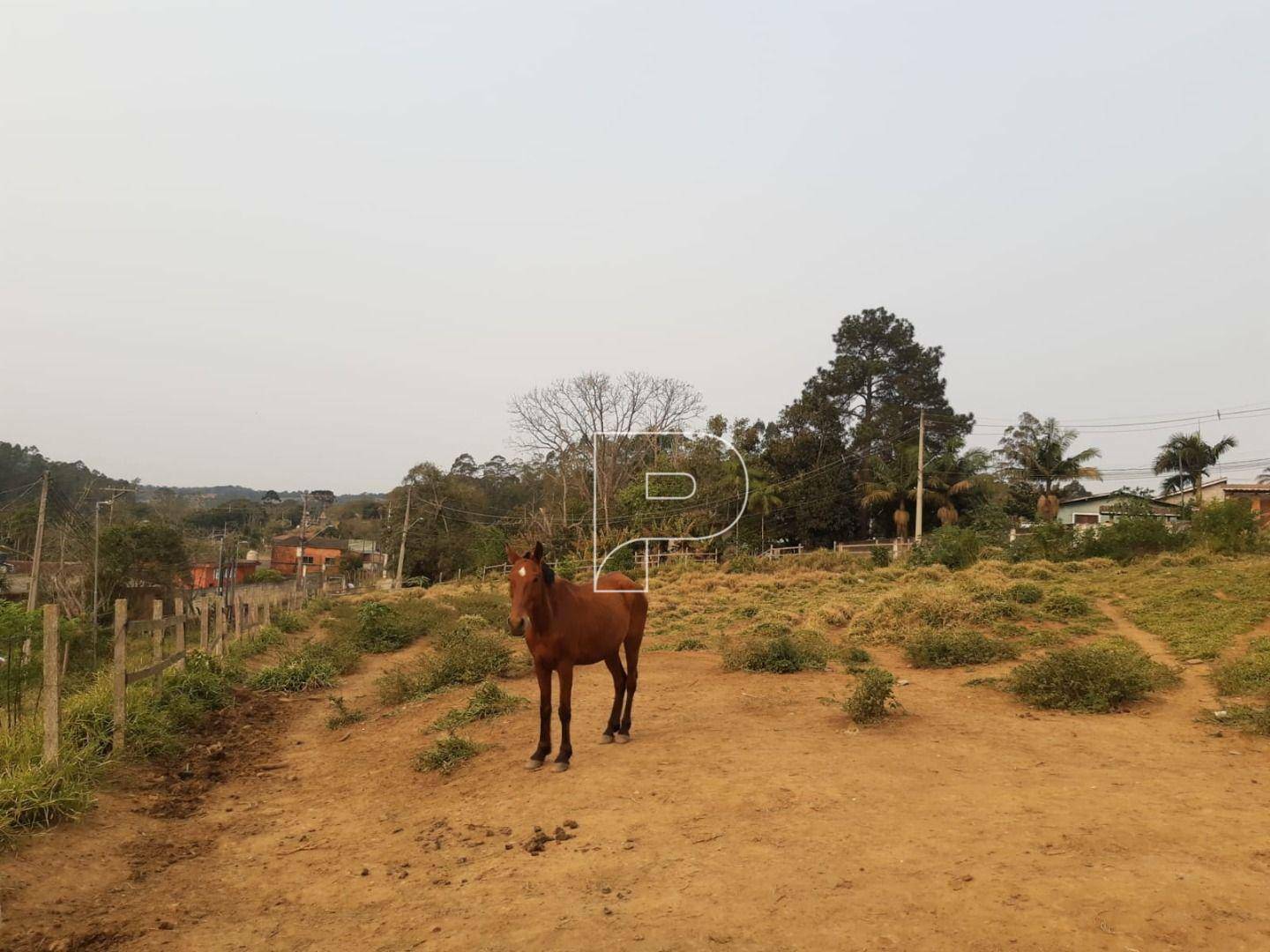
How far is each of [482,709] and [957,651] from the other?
25.9ft

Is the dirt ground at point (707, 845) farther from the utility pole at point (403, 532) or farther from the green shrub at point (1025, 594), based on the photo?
the utility pole at point (403, 532)

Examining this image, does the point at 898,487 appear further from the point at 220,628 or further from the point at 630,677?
the point at 630,677

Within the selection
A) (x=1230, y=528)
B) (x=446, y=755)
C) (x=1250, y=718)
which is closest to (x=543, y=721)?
(x=446, y=755)

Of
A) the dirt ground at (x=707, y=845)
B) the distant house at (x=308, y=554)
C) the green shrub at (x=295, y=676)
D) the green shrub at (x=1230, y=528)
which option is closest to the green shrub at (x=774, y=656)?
the dirt ground at (x=707, y=845)

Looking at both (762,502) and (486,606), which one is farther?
(762,502)

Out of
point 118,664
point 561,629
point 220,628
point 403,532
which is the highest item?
point 403,532

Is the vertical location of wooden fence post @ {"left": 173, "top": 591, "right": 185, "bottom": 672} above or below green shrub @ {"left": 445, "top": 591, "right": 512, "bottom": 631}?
above

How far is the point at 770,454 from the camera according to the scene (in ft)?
159

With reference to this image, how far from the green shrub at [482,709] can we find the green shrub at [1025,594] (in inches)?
471


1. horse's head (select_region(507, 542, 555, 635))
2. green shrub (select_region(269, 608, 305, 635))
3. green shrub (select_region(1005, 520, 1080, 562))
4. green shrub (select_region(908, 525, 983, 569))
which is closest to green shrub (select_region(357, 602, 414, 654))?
green shrub (select_region(269, 608, 305, 635))

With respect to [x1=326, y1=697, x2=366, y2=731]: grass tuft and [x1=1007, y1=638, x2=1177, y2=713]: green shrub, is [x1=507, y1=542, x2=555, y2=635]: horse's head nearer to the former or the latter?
[x1=326, y1=697, x2=366, y2=731]: grass tuft

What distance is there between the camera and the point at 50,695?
265 inches

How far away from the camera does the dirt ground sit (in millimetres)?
4164

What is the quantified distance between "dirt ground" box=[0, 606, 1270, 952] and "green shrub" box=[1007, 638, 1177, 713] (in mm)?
307
